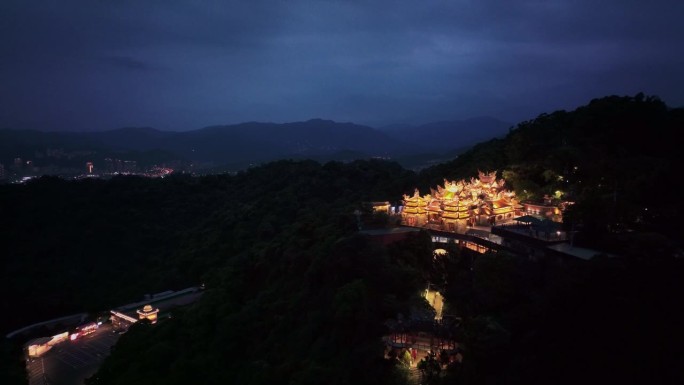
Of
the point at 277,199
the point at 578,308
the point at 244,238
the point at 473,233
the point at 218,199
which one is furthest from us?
the point at 218,199

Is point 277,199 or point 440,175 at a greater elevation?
point 440,175

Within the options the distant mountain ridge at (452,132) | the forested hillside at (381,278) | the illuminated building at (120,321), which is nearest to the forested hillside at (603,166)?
the forested hillside at (381,278)

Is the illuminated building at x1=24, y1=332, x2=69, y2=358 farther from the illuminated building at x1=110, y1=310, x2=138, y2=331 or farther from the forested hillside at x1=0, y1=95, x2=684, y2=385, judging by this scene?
the forested hillside at x1=0, y1=95, x2=684, y2=385

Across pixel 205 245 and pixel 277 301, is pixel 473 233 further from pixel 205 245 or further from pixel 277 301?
pixel 205 245

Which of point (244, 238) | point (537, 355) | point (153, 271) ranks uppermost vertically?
point (537, 355)

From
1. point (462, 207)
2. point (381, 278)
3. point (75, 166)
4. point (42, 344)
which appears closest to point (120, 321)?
point (42, 344)

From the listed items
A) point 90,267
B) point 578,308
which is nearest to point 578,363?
point 578,308

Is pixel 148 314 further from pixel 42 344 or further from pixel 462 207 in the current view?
pixel 462 207
